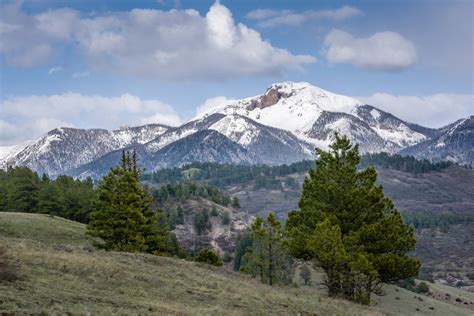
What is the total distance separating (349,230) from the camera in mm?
36719

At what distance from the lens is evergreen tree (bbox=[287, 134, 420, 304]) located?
1318 inches

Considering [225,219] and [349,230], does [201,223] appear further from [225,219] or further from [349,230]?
[349,230]

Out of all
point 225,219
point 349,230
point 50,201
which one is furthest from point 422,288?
point 349,230

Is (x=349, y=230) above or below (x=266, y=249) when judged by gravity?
above

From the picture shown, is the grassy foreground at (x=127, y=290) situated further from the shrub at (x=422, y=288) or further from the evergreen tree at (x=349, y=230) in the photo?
the shrub at (x=422, y=288)

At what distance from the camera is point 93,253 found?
3216 centimetres

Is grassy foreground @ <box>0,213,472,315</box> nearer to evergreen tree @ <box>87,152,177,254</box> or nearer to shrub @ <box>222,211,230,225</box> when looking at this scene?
evergreen tree @ <box>87,152,177,254</box>

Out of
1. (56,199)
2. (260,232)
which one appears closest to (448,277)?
(56,199)

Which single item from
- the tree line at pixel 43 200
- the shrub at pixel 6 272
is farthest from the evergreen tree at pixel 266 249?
the tree line at pixel 43 200

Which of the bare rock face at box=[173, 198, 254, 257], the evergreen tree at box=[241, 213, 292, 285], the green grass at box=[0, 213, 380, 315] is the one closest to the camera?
the green grass at box=[0, 213, 380, 315]

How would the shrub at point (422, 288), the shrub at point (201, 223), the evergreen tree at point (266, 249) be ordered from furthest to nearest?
the shrub at point (201, 223) < the shrub at point (422, 288) < the evergreen tree at point (266, 249)

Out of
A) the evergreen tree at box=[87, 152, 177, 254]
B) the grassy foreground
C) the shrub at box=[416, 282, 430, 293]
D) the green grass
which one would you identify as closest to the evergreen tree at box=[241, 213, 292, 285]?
the evergreen tree at box=[87, 152, 177, 254]

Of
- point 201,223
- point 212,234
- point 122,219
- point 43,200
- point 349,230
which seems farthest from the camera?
point 212,234

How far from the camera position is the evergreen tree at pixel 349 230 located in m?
33.5
